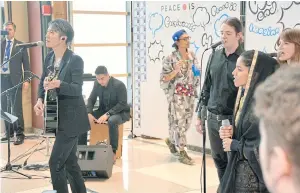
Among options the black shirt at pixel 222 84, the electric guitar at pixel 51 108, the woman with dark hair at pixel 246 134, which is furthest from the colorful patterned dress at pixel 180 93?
the woman with dark hair at pixel 246 134

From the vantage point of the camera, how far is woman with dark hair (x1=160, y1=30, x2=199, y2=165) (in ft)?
16.9

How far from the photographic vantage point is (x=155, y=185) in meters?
4.46

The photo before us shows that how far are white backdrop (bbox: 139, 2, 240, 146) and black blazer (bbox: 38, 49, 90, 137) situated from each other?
2.46 metres

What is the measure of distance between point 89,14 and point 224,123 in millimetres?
5191

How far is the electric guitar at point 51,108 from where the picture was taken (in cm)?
330

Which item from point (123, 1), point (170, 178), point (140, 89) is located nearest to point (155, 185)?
point (170, 178)

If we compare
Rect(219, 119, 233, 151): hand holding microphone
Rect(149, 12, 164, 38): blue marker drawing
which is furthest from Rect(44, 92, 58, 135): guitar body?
Rect(149, 12, 164, 38): blue marker drawing

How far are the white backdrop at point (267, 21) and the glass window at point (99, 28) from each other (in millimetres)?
3282

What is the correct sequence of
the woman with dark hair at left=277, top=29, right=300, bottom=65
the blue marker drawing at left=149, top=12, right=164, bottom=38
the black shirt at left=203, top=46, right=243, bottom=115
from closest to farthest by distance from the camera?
the woman with dark hair at left=277, top=29, right=300, bottom=65 → the black shirt at left=203, top=46, right=243, bottom=115 → the blue marker drawing at left=149, top=12, right=164, bottom=38

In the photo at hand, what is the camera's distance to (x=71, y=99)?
329 centimetres

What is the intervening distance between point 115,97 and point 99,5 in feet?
8.55

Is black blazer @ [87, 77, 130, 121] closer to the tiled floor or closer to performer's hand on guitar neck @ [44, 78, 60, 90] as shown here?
the tiled floor

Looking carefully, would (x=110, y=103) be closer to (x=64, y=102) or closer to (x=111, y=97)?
(x=111, y=97)

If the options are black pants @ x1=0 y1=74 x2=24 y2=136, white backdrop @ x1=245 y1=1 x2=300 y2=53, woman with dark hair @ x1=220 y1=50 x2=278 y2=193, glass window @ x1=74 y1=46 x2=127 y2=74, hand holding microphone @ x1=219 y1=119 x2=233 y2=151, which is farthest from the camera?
glass window @ x1=74 y1=46 x2=127 y2=74
